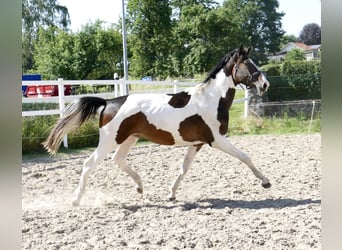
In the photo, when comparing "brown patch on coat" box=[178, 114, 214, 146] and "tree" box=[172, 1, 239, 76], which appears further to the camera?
"tree" box=[172, 1, 239, 76]

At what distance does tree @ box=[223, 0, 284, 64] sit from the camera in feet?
76.6

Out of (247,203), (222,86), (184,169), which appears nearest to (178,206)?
(184,169)

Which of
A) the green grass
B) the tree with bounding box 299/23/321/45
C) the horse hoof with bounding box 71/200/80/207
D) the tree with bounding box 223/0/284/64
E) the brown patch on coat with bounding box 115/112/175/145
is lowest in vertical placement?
the horse hoof with bounding box 71/200/80/207

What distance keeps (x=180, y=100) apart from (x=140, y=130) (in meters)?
0.47

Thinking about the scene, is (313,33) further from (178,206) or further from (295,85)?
(295,85)

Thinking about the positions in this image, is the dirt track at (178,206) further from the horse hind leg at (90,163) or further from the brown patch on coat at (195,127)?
the brown patch on coat at (195,127)

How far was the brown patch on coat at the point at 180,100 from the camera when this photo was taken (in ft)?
11.4

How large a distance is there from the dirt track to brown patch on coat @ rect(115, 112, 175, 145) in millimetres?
598

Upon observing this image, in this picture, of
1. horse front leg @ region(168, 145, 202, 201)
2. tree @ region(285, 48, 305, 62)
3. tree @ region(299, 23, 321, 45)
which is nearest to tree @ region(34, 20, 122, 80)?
tree @ region(285, 48, 305, 62)

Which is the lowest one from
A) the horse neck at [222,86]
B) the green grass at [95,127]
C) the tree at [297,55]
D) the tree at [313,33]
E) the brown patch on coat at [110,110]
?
the green grass at [95,127]

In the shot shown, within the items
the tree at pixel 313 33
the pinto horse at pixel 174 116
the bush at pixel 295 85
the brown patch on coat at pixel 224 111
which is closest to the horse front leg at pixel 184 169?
the pinto horse at pixel 174 116

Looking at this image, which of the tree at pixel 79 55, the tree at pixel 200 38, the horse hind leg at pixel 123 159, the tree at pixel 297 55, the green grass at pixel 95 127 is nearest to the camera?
the horse hind leg at pixel 123 159

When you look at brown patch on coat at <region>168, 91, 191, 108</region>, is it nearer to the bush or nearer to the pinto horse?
the pinto horse

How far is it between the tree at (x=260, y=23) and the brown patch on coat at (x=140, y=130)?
20073 mm
